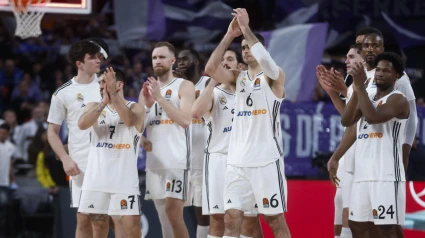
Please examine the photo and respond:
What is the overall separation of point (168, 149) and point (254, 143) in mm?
1792

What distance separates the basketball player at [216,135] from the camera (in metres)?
9.93

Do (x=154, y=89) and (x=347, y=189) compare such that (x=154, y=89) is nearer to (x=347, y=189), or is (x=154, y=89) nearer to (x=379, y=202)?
(x=347, y=189)

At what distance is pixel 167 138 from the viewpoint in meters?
10.4

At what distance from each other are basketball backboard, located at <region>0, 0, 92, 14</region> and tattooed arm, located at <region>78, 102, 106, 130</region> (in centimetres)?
397

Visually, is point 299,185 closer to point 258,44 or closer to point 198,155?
point 198,155


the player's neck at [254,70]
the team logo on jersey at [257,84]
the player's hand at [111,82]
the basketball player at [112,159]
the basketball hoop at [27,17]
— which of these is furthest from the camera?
the basketball hoop at [27,17]

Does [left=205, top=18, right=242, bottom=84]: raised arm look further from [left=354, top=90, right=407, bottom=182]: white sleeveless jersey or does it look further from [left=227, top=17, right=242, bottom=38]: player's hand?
[left=354, top=90, right=407, bottom=182]: white sleeveless jersey

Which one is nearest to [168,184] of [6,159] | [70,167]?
[70,167]

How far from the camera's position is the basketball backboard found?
13.1m

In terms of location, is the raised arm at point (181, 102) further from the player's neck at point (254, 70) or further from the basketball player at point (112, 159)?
the player's neck at point (254, 70)

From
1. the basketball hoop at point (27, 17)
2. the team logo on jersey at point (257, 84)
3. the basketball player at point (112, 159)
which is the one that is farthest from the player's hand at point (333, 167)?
the basketball hoop at point (27, 17)

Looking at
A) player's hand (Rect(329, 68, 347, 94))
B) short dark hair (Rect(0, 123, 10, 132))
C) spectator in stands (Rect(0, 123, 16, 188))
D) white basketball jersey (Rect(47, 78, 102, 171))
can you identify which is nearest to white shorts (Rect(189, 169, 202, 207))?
white basketball jersey (Rect(47, 78, 102, 171))

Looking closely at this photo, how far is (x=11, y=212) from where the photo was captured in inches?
575

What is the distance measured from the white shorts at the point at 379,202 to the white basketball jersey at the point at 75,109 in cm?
333
